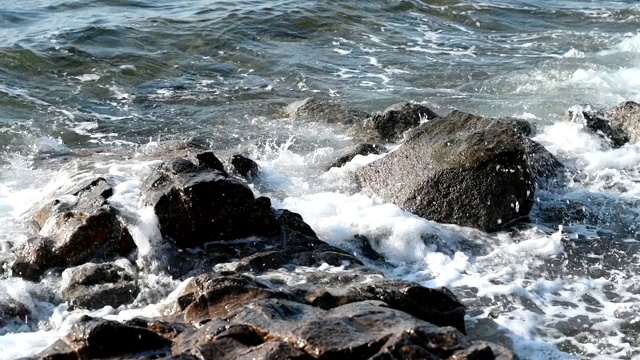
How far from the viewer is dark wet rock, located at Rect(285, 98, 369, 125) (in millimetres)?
11812

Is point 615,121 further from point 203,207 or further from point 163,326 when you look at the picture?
point 163,326

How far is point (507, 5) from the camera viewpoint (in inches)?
789

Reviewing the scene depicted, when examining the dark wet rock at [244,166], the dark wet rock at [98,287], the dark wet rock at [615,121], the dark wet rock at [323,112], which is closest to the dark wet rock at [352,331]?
the dark wet rock at [98,287]

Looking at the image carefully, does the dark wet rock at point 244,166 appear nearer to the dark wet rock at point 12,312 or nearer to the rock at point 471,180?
the rock at point 471,180

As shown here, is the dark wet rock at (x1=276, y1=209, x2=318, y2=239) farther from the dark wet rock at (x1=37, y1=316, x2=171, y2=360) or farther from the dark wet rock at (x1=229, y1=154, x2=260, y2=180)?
the dark wet rock at (x1=37, y1=316, x2=171, y2=360)

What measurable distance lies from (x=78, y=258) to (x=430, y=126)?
3712 millimetres

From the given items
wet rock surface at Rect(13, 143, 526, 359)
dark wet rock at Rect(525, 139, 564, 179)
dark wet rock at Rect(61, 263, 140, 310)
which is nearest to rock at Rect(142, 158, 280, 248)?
wet rock surface at Rect(13, 143, 526, 359)

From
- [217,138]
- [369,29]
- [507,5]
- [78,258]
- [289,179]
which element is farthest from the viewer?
[507,5]

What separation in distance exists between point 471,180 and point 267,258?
219 cm

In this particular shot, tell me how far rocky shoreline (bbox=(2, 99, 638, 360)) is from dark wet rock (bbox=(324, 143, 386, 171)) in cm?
2

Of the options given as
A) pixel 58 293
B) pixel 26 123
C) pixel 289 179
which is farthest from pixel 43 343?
pixel 26 123

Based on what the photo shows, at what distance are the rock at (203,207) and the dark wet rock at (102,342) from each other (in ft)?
7.68

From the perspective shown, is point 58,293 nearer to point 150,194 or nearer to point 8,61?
point 150,194

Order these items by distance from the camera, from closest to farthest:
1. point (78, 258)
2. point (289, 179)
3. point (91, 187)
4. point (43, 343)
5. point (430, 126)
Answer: point (43, 343)
point (78, 258)
point (91, 187)
point (430, 126)
point (289, 179)
